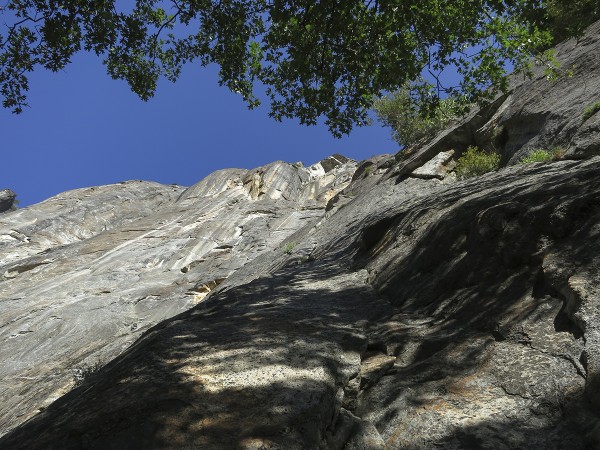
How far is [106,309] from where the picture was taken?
18.8 metres

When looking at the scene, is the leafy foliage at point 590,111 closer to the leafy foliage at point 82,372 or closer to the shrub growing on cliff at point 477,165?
the shrub growing on cliff at point 477,165

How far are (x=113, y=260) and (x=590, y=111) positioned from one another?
22.2 m

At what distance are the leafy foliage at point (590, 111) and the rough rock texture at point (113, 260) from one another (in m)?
13.3

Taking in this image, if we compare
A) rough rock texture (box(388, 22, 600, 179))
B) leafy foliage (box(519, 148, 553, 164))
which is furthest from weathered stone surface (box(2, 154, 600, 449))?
rough rock texture (box(388, 22, 600, 179))

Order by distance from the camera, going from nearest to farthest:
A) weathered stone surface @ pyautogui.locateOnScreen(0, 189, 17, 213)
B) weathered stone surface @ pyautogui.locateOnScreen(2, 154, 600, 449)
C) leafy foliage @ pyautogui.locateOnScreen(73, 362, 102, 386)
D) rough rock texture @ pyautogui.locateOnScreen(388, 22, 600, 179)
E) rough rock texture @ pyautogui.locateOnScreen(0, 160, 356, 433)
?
1. weathered stone surface @ pyautogui.locateOnScreen(2, 154, 600, 449)
2. leafy foliage @ pyautogui.locateOnScreen(73, 362, 102, 386)
3. rough rock texture @ pyautogui.locateOnScreen(388, 22, 600, 179)
4. rough rock texture @ pyautogui.locateOnScreen(0, 160, 356, 433)
5. weathered stone surface @ pyautogui.locateOnScreen(0, 189, 17, 213)

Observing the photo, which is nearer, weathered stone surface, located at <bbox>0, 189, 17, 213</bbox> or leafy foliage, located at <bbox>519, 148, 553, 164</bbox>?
leafy foliage, located at <bbox>519, 148, 553, 164</bbox>

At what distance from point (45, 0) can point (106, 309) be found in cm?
1290

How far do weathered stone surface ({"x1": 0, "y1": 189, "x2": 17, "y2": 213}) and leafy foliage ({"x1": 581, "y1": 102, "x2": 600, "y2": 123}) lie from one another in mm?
80544

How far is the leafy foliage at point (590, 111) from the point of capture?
11336mm

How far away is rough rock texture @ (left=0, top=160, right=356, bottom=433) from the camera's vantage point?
48.2 feet

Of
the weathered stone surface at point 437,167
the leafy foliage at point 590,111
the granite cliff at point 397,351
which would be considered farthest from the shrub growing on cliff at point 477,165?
the leafy foliage at point 590,111

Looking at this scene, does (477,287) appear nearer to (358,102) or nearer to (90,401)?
(90,401)

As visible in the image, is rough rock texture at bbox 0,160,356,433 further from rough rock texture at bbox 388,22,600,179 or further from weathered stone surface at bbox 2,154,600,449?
rough rock texture at bbox 388,22,600,179

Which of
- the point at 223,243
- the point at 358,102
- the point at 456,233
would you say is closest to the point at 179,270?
the point at 223,243
